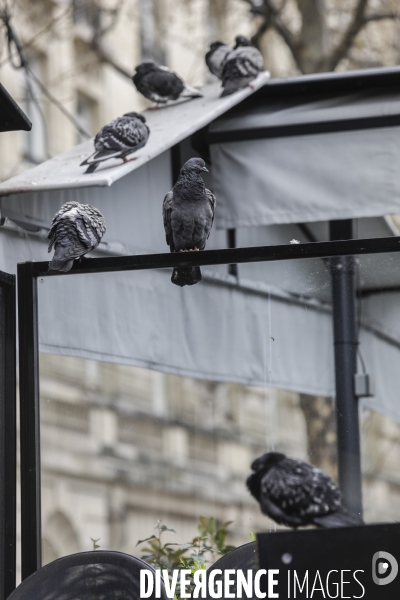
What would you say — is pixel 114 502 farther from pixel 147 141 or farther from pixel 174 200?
pixel 147 141

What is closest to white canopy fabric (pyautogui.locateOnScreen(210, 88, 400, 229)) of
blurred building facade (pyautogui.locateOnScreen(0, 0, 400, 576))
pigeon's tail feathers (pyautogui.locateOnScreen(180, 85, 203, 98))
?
pigeon's tail feathers (pyautogui.locateOnScreen(180, 85, 203, 98))

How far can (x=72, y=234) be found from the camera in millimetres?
3957

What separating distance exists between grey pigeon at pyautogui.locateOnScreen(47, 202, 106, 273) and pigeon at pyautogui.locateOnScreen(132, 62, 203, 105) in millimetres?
2492

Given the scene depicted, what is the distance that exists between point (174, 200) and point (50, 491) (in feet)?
4.47

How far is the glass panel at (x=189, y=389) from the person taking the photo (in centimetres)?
365

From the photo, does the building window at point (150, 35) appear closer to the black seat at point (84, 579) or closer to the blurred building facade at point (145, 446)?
the blurred building facade at point (145, 446)

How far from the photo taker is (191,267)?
150 inches

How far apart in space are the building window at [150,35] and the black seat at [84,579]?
54.9 ft

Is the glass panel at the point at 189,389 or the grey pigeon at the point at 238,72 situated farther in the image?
the grey pigeon at the point at 238,72

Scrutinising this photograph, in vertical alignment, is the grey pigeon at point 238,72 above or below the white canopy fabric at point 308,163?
above

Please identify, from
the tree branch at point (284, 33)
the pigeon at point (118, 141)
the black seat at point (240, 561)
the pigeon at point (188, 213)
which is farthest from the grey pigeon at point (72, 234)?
the tree branch at point (284, 33)

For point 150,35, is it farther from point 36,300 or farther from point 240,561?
point 240,561

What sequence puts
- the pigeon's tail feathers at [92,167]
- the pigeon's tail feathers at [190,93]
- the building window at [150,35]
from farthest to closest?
the building window at [150,35] < the pigeon's tail feathers at [190,93] < the pigeon's tail feathers at [92,167]

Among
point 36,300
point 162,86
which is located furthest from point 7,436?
point 162,86
